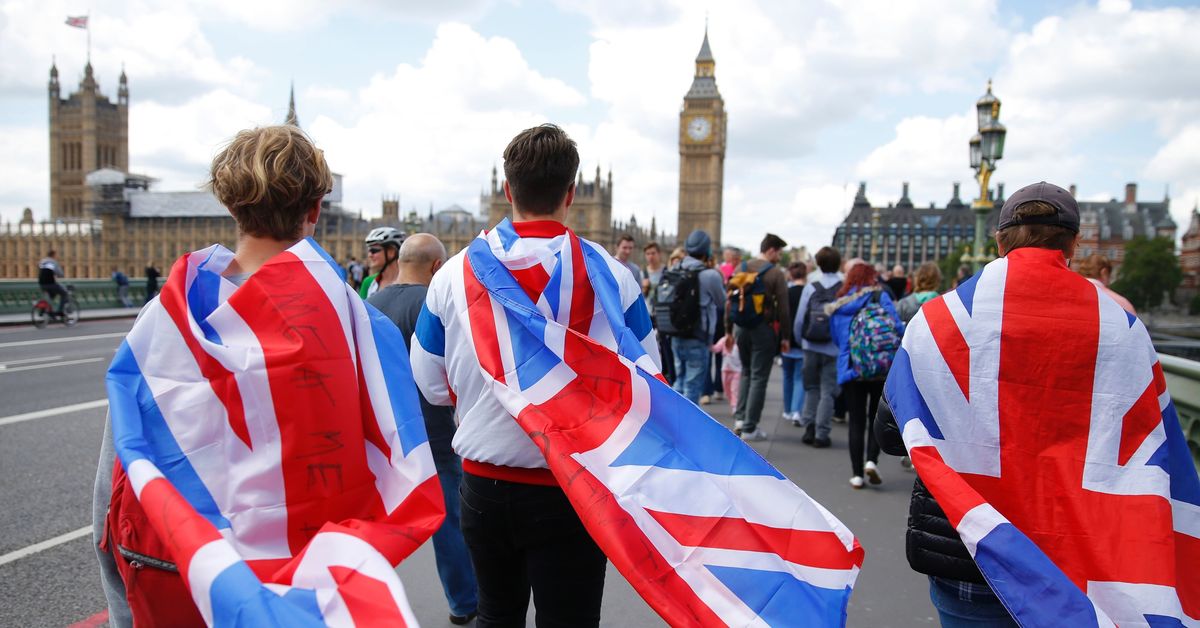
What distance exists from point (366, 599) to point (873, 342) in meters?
5.03

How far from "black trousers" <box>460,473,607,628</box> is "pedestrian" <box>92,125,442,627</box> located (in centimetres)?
53

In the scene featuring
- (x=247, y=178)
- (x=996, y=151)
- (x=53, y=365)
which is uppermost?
(x=996, y=151)

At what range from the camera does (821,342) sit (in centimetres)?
733

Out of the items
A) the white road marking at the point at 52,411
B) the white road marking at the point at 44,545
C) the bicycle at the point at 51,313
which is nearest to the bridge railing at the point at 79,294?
the bicycle at the point at 51,313

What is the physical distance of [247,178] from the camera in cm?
174

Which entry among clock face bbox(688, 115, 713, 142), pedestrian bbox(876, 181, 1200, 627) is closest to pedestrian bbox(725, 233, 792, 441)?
pedestrian bbox(876, 181, 1200, 627)

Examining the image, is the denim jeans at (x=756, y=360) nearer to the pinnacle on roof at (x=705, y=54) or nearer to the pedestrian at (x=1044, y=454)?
the pedestrian at (x=1044, y=454)

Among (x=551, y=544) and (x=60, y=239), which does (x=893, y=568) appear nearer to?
(x=551, y=544)

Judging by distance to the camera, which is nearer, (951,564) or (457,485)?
(951,564)

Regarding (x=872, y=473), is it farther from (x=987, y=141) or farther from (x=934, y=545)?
(x=987, y=141)

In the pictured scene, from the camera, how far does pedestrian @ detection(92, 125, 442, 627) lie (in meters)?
1.62

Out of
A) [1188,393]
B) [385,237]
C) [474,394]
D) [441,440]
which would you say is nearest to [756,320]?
[1188,393]

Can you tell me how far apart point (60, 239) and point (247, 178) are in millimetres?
122240

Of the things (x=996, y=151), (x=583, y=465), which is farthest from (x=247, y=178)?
(x=996, y=151)
